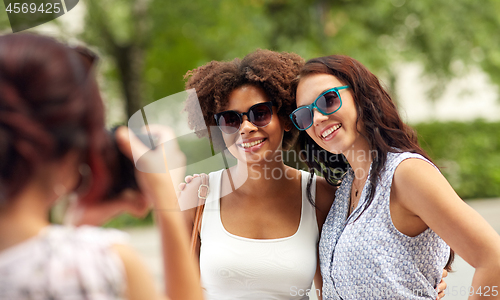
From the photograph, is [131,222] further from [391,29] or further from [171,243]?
[171,243]

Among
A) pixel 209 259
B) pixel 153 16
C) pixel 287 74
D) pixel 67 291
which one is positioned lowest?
pixel 209 259

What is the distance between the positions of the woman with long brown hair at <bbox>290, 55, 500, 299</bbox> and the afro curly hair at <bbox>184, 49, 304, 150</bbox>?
0.15 metres

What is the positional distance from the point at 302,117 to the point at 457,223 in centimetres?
85

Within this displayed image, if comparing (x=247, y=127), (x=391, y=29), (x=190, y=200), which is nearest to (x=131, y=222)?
(x=391, y=29)

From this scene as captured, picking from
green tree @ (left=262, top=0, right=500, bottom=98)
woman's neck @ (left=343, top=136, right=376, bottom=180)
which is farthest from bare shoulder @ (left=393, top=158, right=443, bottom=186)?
green tree @ (left=262, top=0, right=500, bottom=98)

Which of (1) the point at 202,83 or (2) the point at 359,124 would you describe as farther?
(1) the point at 202,83

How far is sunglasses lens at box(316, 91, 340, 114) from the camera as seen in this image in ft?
6.40

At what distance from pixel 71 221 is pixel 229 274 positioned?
3.83 feet

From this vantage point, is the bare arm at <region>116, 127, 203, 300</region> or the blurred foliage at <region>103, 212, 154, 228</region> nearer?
the bare arm at <region>116, 127, 203, 300</region>

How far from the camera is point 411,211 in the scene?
1.69 metres

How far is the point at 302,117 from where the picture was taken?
6.79 ft

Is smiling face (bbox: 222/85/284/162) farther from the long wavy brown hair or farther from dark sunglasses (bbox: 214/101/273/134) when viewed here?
the long wavy brown hair

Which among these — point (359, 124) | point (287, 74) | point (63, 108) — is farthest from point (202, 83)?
point (63, 108)

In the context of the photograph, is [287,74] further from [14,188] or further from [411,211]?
[14,188]
